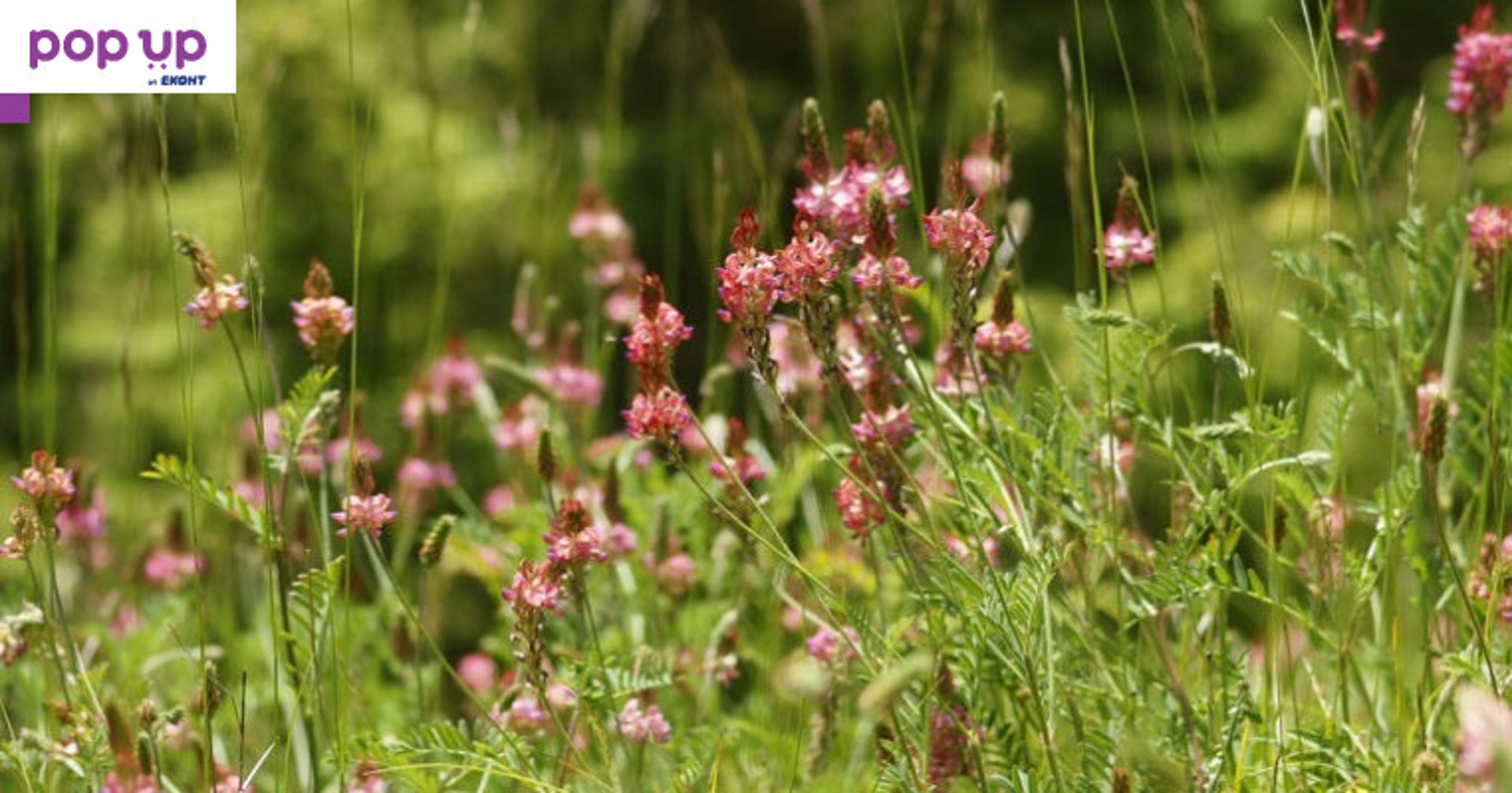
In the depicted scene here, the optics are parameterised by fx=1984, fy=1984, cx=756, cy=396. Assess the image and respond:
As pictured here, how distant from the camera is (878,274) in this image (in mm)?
1114

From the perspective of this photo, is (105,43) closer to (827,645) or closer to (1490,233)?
(827,645)

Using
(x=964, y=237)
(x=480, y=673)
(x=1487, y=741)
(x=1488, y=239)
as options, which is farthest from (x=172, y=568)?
(x=1487, y=741)

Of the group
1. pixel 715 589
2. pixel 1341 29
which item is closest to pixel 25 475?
pixel 715 589

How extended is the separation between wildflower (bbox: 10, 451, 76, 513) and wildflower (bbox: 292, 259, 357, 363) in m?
0.18

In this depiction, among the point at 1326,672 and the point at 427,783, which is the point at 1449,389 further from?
the point at 427,783

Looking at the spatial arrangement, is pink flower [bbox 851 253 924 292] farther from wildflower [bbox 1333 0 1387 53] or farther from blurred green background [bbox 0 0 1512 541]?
blurred green background [bbox 0 0 1512 541]

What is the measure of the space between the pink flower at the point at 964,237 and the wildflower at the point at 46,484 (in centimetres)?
52

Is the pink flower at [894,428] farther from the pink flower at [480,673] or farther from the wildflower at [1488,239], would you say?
the pink flower at [480,673]

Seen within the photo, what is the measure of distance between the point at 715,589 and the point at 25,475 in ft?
2.50

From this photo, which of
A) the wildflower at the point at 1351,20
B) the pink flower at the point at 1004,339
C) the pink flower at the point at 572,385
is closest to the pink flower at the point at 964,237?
the pink flower at the point at 1004,339

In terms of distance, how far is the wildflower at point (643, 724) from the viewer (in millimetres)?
1314

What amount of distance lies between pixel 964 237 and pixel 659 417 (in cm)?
19

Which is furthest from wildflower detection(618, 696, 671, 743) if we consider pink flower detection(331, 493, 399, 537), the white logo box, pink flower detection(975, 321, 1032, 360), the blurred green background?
the blurred green background

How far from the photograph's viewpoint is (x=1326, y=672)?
1615 mm
